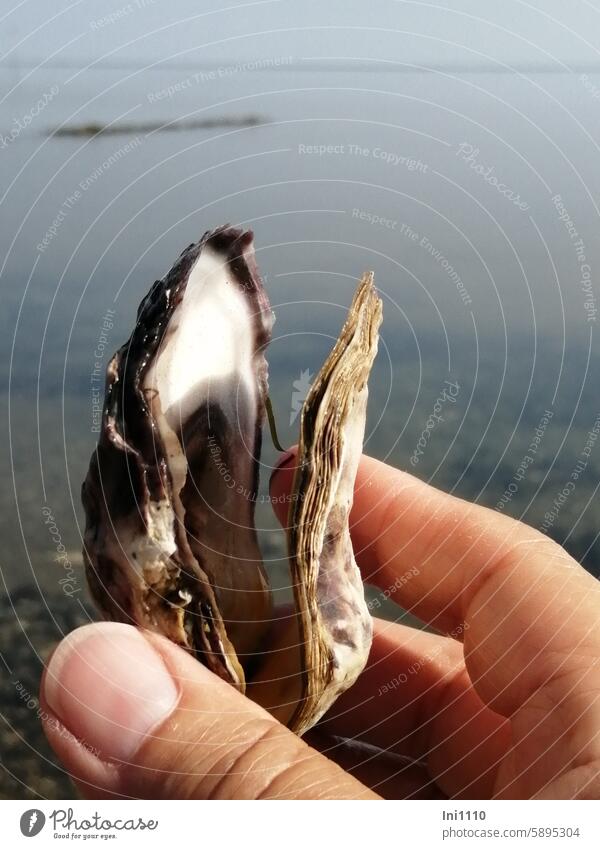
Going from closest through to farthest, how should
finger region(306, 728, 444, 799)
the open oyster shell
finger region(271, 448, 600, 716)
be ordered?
the open oyster shell → finger region(271, 448, 600, 716) → finger region(306, 728, 444, 799)

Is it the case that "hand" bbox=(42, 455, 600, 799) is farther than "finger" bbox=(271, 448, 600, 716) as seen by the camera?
No

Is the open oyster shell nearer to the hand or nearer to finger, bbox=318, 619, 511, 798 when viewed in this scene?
the hand

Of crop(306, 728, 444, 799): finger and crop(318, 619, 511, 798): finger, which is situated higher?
crop(318, 619, 511, 798): finger

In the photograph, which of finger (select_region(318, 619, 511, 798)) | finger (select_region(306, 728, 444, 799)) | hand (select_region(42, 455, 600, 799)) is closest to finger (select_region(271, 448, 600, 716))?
hand (select_region(42, 455, 600, 799))

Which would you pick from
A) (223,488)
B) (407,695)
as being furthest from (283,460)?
(407,695)

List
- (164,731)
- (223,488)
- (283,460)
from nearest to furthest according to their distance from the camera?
1. (164,731)
2. (223,488)
3. (283,460)

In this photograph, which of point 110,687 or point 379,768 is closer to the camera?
point 110,687

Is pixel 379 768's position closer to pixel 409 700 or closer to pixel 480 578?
pixel 409 700

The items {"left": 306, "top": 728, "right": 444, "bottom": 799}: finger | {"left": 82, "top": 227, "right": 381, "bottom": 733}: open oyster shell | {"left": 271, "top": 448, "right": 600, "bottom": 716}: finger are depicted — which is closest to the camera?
{"left": 82, "top": 227, "right": 381, "bottom": 733}: open oyster shell

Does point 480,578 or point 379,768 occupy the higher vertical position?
point 480,578
